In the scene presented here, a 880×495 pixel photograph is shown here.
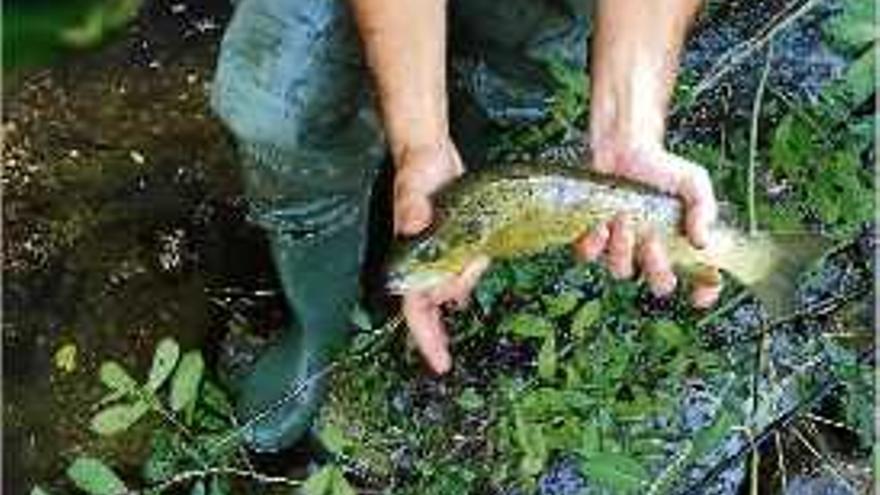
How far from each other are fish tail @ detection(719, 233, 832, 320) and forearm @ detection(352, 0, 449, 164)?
0.81 feet

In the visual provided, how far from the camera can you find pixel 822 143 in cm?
139

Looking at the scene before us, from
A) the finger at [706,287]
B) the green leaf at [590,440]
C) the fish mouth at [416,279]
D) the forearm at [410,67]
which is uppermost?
the forearm at [410,67]

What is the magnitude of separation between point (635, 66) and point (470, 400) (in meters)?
0.47

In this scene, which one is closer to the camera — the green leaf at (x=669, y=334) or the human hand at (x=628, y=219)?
the human hand at (x=628, y=219)

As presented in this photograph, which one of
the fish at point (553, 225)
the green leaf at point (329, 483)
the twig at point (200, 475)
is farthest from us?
the twig at point (200, 475)

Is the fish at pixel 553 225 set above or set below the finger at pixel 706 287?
above

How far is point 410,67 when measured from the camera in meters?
1.20

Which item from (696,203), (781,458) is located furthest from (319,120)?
(781,458)

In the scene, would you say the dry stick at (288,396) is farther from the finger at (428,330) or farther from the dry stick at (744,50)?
the dry stick at (744,50)

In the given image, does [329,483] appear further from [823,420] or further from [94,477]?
[823,420]

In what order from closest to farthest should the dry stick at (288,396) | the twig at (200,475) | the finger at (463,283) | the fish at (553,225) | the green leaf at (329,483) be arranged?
1. the fish at (553,225)
2. the finger at (463,283)
3. the green leaf at (329,483)
4. the twig at (200,475)
5. the dry stick at (288,396)

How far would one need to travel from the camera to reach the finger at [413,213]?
1160 millimetres

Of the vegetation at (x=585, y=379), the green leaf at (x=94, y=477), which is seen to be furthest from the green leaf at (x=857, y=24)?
the green leaf at (x=94, y=477)

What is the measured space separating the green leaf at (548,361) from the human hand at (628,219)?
19cm
